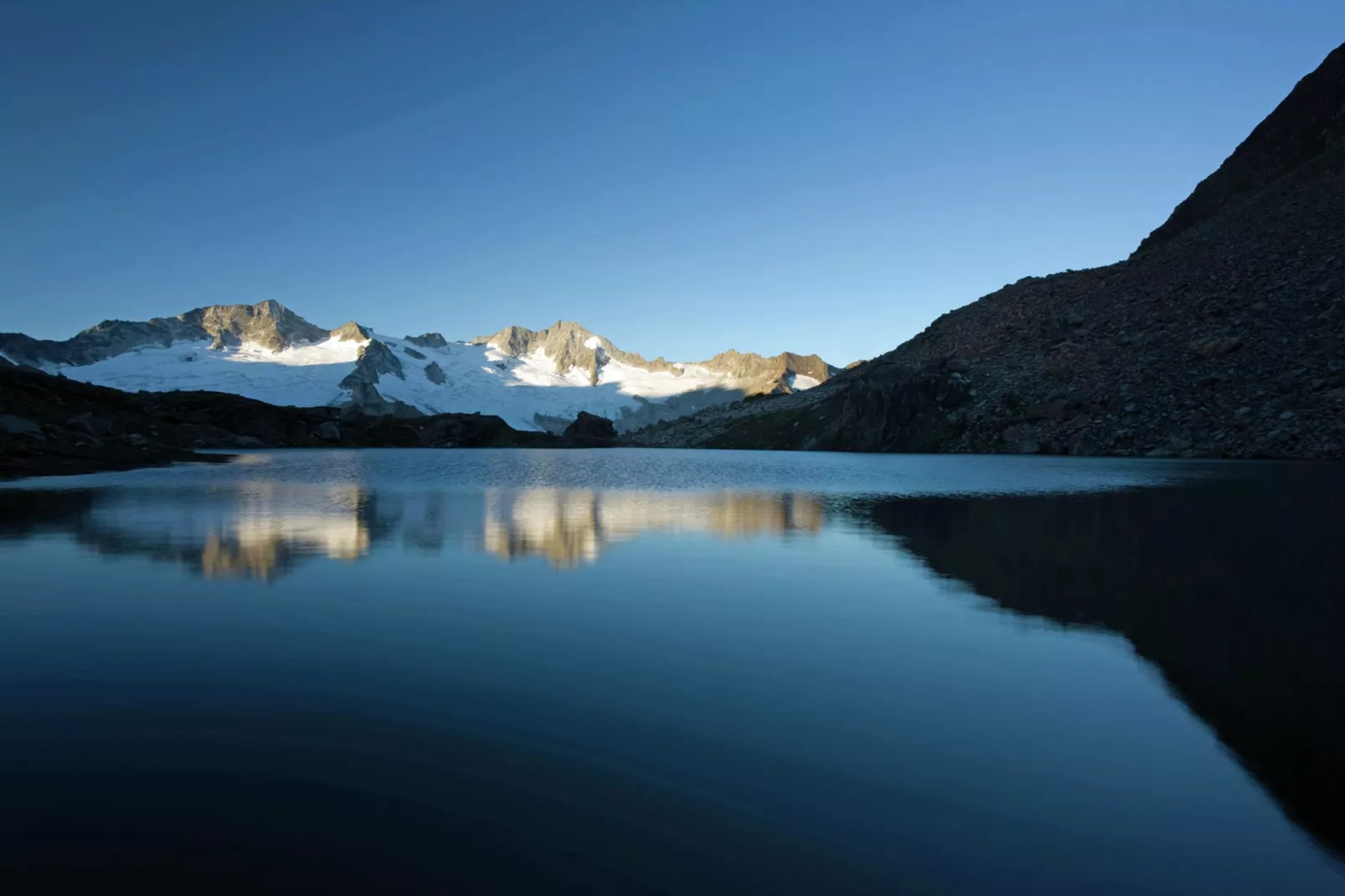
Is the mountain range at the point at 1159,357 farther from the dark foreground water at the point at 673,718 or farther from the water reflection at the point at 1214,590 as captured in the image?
the dark foreground water at the point at 673,718

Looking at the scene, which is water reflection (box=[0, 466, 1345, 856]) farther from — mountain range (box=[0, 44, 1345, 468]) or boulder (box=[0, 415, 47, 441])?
mountain range (box=[0, 44, 1345, 468])

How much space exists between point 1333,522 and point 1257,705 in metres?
20.1

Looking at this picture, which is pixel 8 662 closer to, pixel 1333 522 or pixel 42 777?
pixel 42 777

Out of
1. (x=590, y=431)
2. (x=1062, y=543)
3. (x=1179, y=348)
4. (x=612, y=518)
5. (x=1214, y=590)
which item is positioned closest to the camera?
(x=1214, y=590)

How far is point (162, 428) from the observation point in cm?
9856

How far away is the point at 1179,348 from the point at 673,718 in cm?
8931

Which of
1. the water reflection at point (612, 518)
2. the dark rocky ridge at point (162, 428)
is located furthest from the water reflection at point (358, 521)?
the dark rocky ridge at point (162, 428)

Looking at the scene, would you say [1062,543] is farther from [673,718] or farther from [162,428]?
[162,428]

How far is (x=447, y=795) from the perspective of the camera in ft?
21.8

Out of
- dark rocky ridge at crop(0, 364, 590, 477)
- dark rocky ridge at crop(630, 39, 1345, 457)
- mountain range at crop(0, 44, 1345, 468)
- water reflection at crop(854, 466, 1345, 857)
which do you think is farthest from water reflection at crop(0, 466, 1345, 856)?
dark rocky ridge at crop(630, 39, 1345, 457)

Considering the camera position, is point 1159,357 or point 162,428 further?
point 162,428

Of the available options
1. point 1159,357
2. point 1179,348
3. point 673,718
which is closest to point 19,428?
point 673,718

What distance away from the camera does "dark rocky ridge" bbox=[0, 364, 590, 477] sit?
55031mm

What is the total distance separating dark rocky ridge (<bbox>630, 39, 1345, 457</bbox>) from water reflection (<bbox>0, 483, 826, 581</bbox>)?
177ft
